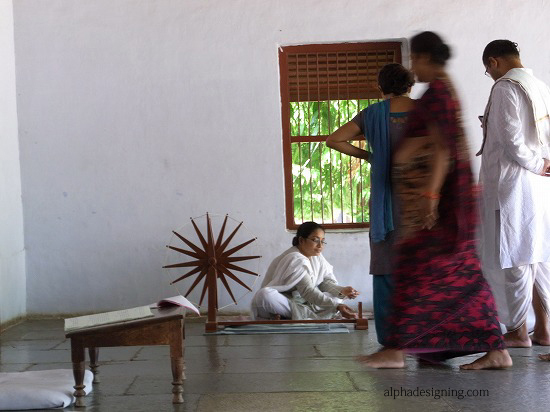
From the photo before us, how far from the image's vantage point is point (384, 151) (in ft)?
17.0

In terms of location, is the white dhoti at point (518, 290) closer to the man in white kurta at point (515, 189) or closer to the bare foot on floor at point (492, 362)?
the man in white kurta at point (515, 189)

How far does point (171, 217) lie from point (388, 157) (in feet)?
9.82

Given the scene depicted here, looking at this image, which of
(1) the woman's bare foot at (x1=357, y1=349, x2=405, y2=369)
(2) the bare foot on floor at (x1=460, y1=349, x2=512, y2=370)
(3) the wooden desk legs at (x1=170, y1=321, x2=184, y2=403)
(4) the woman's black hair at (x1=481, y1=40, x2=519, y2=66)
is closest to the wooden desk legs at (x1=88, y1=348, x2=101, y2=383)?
(3) the wooden desk legs at (x1=170, y1=321, x2=184, y2=403)

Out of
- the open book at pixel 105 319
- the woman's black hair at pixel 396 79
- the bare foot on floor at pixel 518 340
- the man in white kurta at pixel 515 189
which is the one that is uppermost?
the woman's black hair at pixel 396 79

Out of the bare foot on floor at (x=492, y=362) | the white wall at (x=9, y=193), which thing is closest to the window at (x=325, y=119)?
the white wall at (x=9, y=193)

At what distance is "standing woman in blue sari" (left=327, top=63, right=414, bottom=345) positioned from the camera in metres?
5.16

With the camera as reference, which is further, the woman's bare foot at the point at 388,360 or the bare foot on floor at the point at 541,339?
the bare foot on floor at the point at 541,339

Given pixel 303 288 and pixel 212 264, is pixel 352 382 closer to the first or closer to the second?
pixel 303 288

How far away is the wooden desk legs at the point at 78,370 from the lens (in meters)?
3.98

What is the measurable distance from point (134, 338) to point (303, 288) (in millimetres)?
2848

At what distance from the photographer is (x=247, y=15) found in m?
7.68

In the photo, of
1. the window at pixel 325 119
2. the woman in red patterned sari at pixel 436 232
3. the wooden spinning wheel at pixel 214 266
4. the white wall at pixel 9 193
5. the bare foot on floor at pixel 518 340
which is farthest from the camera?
the window at pixel 325 119

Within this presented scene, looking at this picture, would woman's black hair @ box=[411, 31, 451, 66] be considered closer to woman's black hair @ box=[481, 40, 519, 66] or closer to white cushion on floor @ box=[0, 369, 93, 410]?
woman's black hair @ box=[481, 40, 519, 66]

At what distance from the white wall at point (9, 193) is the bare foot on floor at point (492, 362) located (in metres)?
3.88
